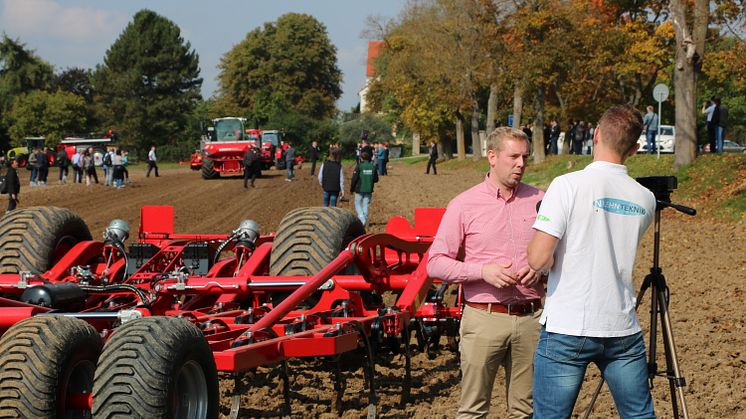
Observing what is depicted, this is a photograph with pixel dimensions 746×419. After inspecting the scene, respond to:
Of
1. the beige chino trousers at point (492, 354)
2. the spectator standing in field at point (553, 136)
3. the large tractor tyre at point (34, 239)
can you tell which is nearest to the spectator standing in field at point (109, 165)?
the spectator standing in field at point (553, 136)

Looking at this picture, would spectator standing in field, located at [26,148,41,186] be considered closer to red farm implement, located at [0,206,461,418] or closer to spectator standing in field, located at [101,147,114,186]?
spectator standing in field, located at [101,147,114,186]

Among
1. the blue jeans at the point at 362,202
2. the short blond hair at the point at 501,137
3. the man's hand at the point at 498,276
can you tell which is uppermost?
the short blond hair at the point at 501,137

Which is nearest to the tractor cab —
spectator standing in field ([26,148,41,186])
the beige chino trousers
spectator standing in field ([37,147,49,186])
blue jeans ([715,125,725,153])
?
spectator standing in field ([37,147,49,186])

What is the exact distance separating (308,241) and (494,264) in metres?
3.38

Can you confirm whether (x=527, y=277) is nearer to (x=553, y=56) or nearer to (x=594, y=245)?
(x=594, y=245)

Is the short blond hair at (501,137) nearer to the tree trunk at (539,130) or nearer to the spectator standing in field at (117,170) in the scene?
the spectator standing in field at (117,170)

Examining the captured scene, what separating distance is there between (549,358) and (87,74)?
4117 inches

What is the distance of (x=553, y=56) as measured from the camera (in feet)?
131

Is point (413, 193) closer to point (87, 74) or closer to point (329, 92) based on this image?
point (329, 92)

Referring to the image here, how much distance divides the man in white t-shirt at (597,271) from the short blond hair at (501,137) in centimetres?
86

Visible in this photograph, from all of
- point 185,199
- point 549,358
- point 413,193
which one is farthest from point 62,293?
point 413,193

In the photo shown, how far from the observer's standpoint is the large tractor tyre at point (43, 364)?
4617mm

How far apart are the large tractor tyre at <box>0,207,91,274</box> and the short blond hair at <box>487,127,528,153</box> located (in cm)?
450

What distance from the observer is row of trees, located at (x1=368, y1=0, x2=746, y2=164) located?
124ft
